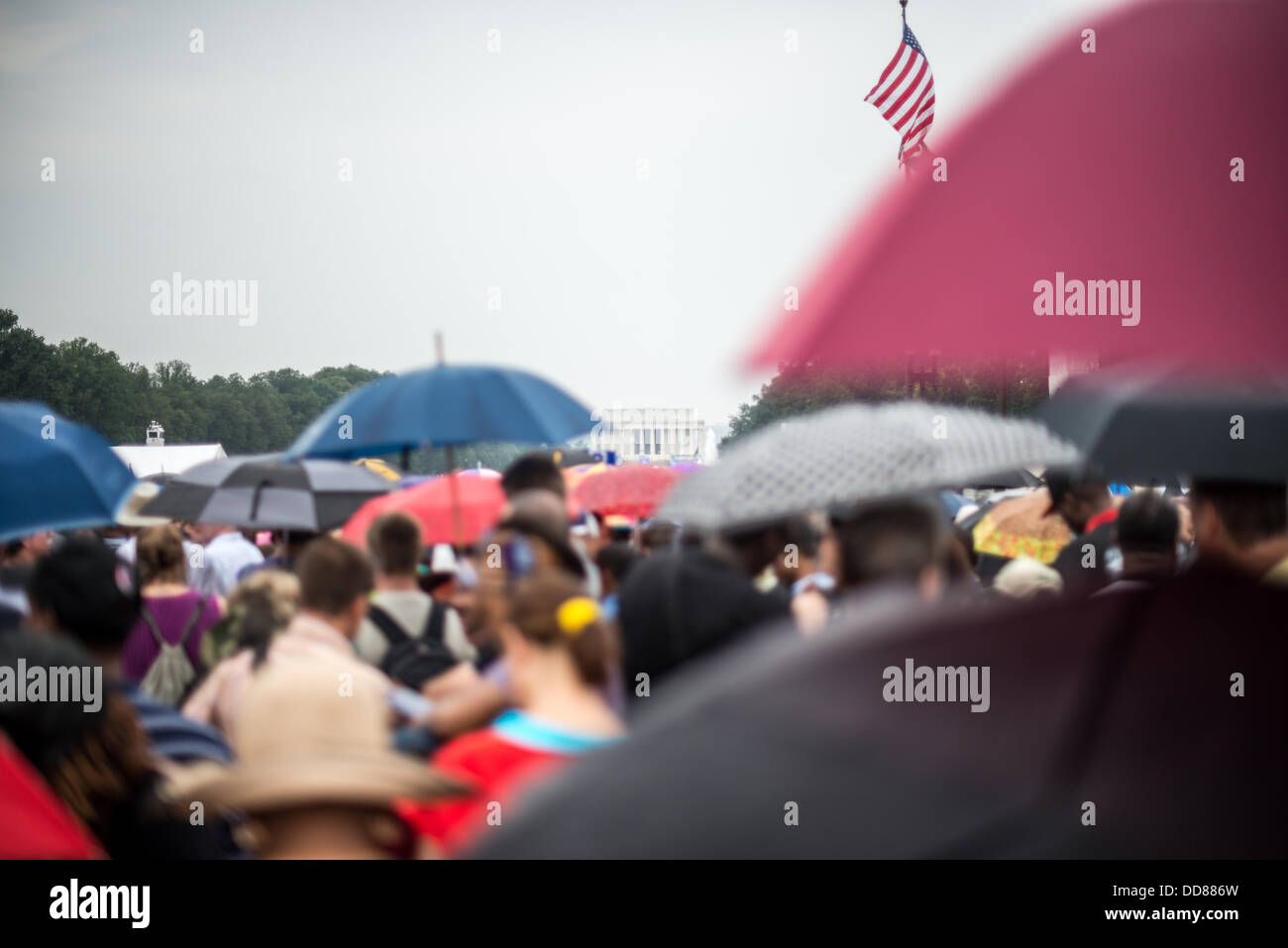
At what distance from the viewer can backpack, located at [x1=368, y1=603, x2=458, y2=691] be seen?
17.0 feet

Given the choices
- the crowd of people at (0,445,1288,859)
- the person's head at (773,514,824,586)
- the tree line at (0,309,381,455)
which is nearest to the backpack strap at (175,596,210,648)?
the crowd of people at (0,445,1288,859)

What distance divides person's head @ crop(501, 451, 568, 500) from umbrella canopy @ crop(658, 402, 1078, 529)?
189 cm

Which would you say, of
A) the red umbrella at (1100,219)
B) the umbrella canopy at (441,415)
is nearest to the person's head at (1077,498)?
the umbrella canopy at (441,415)

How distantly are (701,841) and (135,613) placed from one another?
12.3 ft

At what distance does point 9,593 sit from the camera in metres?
5.68

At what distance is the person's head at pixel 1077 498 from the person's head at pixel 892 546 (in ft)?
12.8

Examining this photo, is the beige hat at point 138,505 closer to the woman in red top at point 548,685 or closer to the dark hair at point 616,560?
the dark hair at point 616,560

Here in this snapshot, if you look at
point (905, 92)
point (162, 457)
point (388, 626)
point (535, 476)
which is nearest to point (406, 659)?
point (388, 626)

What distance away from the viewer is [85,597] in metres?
3.98

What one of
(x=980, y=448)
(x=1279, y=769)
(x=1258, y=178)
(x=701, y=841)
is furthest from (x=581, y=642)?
(x=701, y=841)

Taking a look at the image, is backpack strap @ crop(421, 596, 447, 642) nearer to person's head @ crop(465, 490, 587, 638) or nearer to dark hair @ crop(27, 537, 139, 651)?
person's head @ crop(465, 490, 587, 638)

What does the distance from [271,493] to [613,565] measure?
3.52 metres

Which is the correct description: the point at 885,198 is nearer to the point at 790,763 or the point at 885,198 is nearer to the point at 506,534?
the point at 790,763

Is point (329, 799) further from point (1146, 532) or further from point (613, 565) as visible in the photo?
point (613, 565)
